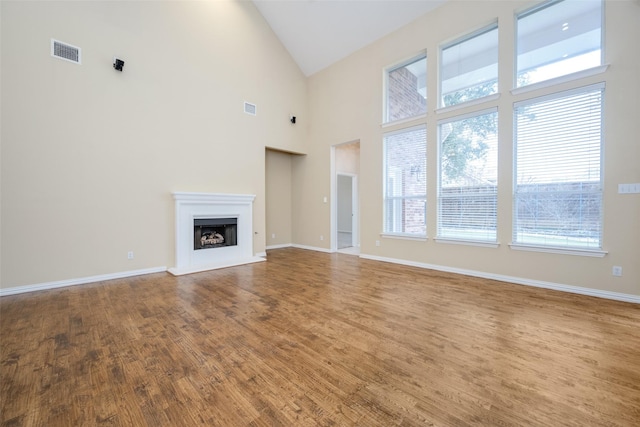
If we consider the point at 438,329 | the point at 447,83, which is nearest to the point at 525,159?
the point at 447,83

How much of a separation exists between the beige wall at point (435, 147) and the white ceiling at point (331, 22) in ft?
0.63

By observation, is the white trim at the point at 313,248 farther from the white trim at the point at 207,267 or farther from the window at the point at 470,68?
the window at the point at 470,68

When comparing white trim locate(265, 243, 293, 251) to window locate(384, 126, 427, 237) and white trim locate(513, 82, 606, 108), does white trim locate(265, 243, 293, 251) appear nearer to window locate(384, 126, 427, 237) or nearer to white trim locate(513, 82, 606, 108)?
window locate(384, 126, 427, 237)

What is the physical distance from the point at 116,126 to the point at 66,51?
1070 millimetres

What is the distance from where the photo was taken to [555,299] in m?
3.17

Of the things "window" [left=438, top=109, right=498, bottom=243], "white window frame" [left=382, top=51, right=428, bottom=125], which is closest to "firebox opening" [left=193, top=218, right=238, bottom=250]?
"white window frame" [left=382, top=51, right=428, bottom=125]

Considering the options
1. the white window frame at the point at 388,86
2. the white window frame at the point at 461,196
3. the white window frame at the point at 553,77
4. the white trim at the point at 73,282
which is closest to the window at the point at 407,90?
the white window frame at the point at 388,86

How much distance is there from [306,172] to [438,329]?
5221 mm

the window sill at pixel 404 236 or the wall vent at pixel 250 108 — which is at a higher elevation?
the wall vent at pixel 250 108

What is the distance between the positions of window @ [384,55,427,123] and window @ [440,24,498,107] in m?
0.35

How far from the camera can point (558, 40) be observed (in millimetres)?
3531

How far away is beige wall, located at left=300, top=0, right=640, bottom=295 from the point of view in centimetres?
307

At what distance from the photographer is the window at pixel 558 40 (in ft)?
10.8

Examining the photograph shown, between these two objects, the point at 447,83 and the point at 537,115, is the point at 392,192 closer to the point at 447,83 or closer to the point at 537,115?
the point at 447,83
